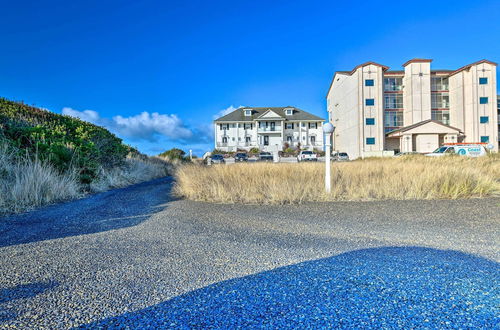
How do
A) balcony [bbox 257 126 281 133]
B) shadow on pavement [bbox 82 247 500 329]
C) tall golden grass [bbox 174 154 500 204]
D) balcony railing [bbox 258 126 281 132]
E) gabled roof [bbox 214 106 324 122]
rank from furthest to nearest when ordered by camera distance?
gabled roof [bbox 214 106 324 122] → balcony railing [bbox 258 126 281 132] → balcony [bbox 257 126 281 133] → tall golden grass [bbox 174 154 500 204] → shadow on pavement [bbox 82 247 500 329]

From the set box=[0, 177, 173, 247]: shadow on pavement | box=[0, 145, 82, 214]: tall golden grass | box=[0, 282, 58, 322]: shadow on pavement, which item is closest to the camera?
box=[0, 282, 58, 322]: shadow on pavement

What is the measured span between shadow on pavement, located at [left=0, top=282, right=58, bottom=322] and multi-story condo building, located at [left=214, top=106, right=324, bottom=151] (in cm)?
4870

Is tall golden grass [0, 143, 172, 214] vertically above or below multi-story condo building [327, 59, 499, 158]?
below

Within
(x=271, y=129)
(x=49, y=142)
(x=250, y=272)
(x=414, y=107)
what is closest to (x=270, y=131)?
(x=271, y=129)

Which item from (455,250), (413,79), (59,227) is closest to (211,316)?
(455,250)

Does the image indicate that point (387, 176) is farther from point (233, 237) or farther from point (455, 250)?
→ point (233, 237)

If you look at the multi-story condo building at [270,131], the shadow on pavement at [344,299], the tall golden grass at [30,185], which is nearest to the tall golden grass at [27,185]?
the tall golden grass at [30,185]

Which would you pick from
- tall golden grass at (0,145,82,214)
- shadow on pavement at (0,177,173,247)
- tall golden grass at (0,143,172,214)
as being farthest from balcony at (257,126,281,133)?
shadow on pavement at (0,177,173,247)

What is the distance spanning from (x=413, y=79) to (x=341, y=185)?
39.0 metres

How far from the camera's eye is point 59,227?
4.51m

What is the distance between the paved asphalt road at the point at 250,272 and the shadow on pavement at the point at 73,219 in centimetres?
5

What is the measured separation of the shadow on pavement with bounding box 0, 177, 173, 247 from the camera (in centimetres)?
407

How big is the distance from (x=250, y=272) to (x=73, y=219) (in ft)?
13.6

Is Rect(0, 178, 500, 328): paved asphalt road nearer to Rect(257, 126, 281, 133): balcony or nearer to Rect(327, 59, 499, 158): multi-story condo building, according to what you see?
Rect(327, 59, 499, 158): multi-story condo building
